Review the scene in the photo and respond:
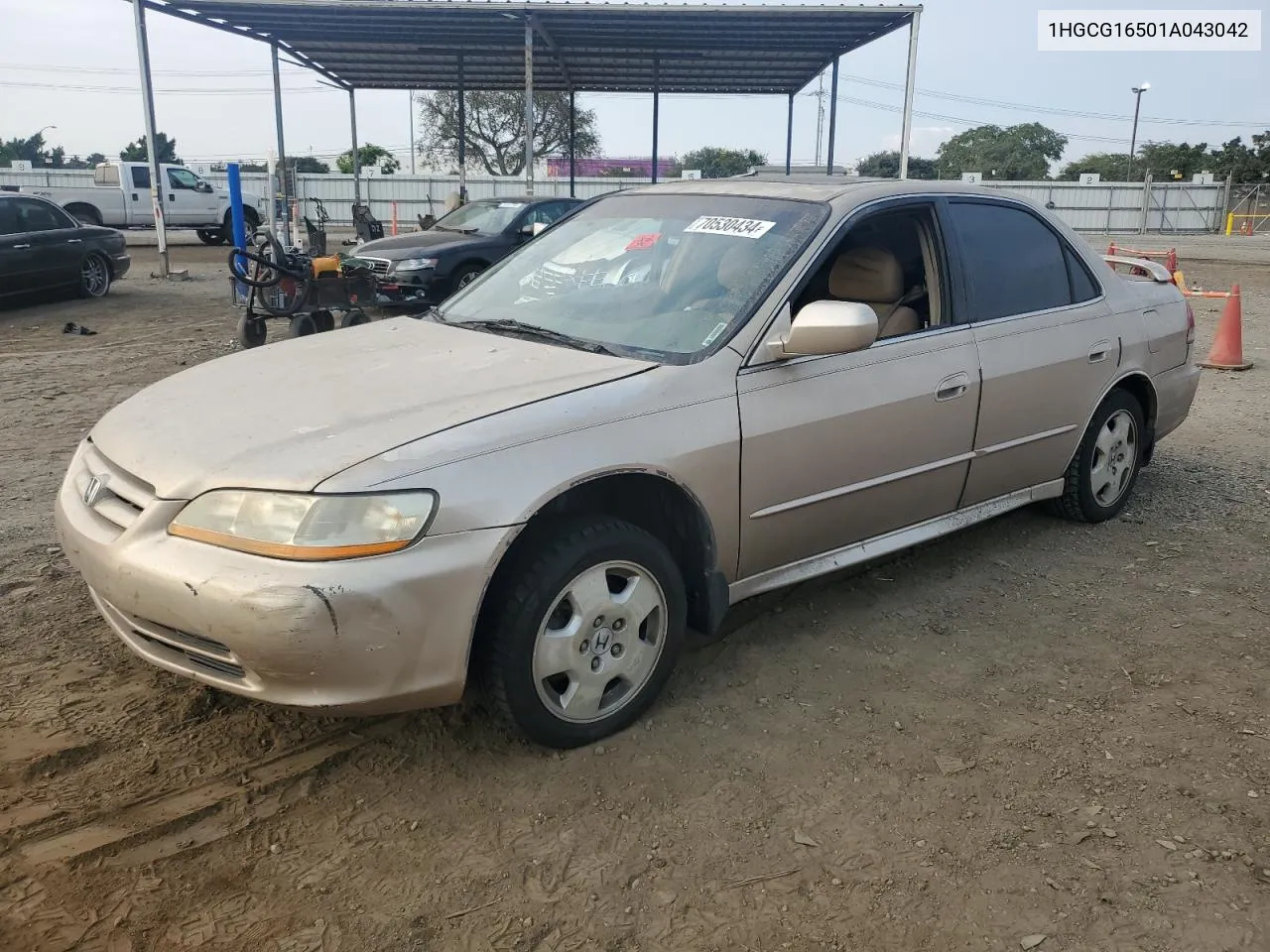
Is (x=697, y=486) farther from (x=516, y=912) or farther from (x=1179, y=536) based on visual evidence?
(x=1179, y=536)

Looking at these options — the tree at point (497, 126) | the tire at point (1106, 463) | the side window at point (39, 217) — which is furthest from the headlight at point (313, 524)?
the tree at point (497, 126)

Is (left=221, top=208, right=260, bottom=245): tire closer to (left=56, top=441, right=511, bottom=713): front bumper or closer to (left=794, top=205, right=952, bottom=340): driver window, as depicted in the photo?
(left=794, top=205, right=952, bottom=340): driver window

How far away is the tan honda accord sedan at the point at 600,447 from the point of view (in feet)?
7.95

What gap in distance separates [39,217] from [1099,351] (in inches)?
499

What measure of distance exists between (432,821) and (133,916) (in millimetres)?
702

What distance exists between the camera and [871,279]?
395cm

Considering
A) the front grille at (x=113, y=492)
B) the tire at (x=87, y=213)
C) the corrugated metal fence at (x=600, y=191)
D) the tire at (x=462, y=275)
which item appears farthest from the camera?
the corrugated metal fence at (x=600, y=191)

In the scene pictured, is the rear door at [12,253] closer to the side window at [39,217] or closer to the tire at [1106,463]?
the side window at [39,217]

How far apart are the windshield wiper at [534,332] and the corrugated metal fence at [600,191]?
29.0 metres

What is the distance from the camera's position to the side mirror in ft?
10.0

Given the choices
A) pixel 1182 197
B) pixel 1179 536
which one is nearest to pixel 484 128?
pixel 1182 197

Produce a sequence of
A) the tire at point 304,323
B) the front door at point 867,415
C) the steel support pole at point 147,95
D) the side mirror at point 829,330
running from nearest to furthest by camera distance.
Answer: the side mirror at point 829,330
the front door at point 867,415
the tire at point 304,323
the steel support pole at point 147,95

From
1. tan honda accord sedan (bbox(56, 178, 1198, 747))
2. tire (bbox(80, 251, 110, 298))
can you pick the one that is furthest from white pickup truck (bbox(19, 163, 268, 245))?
tan honda accord sedan (bbox(56, 178, 1198, 747))

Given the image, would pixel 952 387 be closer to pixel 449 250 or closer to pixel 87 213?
pixel 449 250
